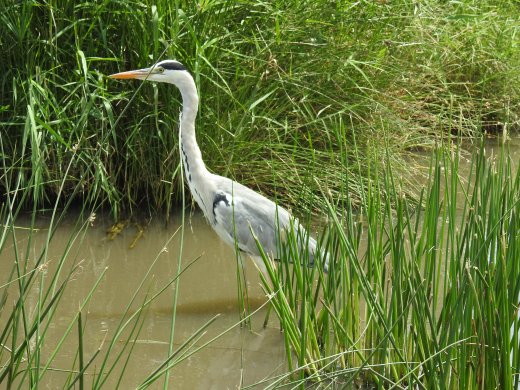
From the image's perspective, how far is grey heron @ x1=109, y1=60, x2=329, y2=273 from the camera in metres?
4.45

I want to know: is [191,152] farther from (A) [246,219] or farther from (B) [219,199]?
(A) [246,219]

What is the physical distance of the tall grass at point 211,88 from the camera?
15.9ft

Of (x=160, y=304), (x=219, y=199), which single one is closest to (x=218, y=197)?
(x=219, y=199)

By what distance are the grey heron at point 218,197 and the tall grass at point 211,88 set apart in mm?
271

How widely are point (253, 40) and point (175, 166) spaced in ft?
2.65

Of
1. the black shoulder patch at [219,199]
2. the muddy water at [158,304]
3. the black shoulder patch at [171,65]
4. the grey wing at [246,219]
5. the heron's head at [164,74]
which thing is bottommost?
the muddy water at [158,304]

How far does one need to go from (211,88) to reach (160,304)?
4.49ft

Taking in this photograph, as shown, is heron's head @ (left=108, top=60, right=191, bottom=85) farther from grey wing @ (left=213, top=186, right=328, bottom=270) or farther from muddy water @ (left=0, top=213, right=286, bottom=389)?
muddy water @ (left=0, top=213, right=286, bottom=389)

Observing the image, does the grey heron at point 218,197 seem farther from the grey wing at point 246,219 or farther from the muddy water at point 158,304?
the muddy water at point 158,304

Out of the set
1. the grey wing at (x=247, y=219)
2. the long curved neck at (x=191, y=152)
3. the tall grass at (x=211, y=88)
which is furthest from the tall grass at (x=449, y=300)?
the tall grass at (x=211, y=88)

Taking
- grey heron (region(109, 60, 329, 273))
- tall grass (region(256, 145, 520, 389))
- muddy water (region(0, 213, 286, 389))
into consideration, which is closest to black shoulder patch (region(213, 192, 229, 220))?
grey heron (region(109, 60, 329, 273))

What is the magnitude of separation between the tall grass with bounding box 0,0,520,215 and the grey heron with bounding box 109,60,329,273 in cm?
27

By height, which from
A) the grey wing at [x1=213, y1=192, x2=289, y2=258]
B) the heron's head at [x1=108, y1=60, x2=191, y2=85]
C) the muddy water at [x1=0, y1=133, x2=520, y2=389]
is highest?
the heron's head at [x1=108, y1=60, x2=191, y2=85]

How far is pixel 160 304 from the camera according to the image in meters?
4.39
